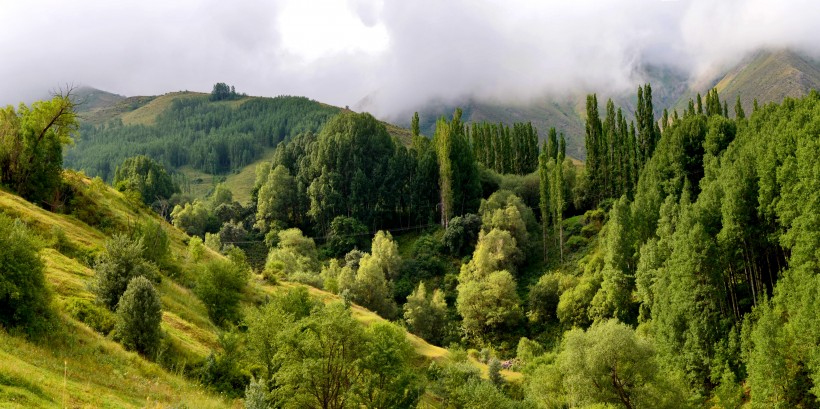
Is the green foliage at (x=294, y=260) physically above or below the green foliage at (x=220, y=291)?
above

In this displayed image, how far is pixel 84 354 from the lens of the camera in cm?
2425

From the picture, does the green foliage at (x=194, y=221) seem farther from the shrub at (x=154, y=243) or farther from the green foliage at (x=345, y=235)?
the shrub at (x=154, y=243)

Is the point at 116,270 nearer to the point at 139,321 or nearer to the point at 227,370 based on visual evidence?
the point at 139,321

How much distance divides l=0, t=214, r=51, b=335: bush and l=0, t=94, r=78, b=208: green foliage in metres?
22.4

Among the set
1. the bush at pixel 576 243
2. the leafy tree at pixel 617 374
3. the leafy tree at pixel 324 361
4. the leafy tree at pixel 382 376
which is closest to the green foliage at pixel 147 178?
the bush at pixel 576 243

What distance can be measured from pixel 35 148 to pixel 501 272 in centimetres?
4513

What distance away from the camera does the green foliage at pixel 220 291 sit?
132 ft

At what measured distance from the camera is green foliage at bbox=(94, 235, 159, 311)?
1220 inches

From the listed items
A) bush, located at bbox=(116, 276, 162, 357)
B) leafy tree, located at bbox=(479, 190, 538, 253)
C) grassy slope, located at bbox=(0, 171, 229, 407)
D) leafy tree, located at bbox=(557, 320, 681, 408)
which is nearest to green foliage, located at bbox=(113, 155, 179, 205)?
leafy tree, located at bbox=(479, 190, 538, 253)

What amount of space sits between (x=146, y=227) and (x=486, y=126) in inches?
3143

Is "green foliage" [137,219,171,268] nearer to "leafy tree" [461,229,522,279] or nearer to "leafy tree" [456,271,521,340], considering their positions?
"leafy tree" [456,271,521,340]

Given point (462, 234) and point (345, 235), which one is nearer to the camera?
point (462, 234)

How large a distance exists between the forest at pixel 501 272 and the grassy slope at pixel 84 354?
1368mm

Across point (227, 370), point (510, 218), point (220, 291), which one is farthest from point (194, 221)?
point (227, 370)
